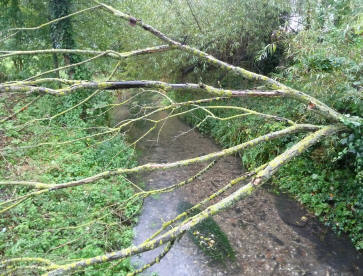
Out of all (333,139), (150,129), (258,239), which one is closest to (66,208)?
(150,129)

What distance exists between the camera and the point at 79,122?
8297 mm

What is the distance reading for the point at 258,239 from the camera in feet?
16.6

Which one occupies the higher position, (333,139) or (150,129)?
(150,129)

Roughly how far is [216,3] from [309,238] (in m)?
7.53

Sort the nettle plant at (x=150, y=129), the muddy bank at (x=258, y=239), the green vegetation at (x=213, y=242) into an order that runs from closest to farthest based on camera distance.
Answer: the nettle plant at (x=150, y=129) < the muddy bank at (x=258, y=239) < the green vegetation at (x=213, y=242)

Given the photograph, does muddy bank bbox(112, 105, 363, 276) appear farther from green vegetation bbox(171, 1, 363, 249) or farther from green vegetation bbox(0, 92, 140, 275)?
green vegetation bbox(0, 92, 140, 275)

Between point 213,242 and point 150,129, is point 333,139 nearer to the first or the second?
point 213,242

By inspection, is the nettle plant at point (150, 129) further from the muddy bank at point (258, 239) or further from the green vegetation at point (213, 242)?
the green vegetation at point (213, 242)

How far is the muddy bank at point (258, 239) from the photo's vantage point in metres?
4.39

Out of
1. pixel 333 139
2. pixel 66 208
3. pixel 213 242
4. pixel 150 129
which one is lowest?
pixel 213 242

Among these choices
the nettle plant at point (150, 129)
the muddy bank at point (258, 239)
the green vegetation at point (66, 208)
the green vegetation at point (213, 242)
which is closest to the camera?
the nettle plant at point (150, 129)

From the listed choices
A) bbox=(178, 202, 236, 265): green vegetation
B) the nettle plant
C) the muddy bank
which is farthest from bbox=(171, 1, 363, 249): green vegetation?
bbox=(178, 202, 236, 265): green vegetation

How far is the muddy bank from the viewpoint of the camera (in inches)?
173

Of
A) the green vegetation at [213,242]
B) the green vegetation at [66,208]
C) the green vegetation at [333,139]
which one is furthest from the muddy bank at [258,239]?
the green vegetation at [66,208]
